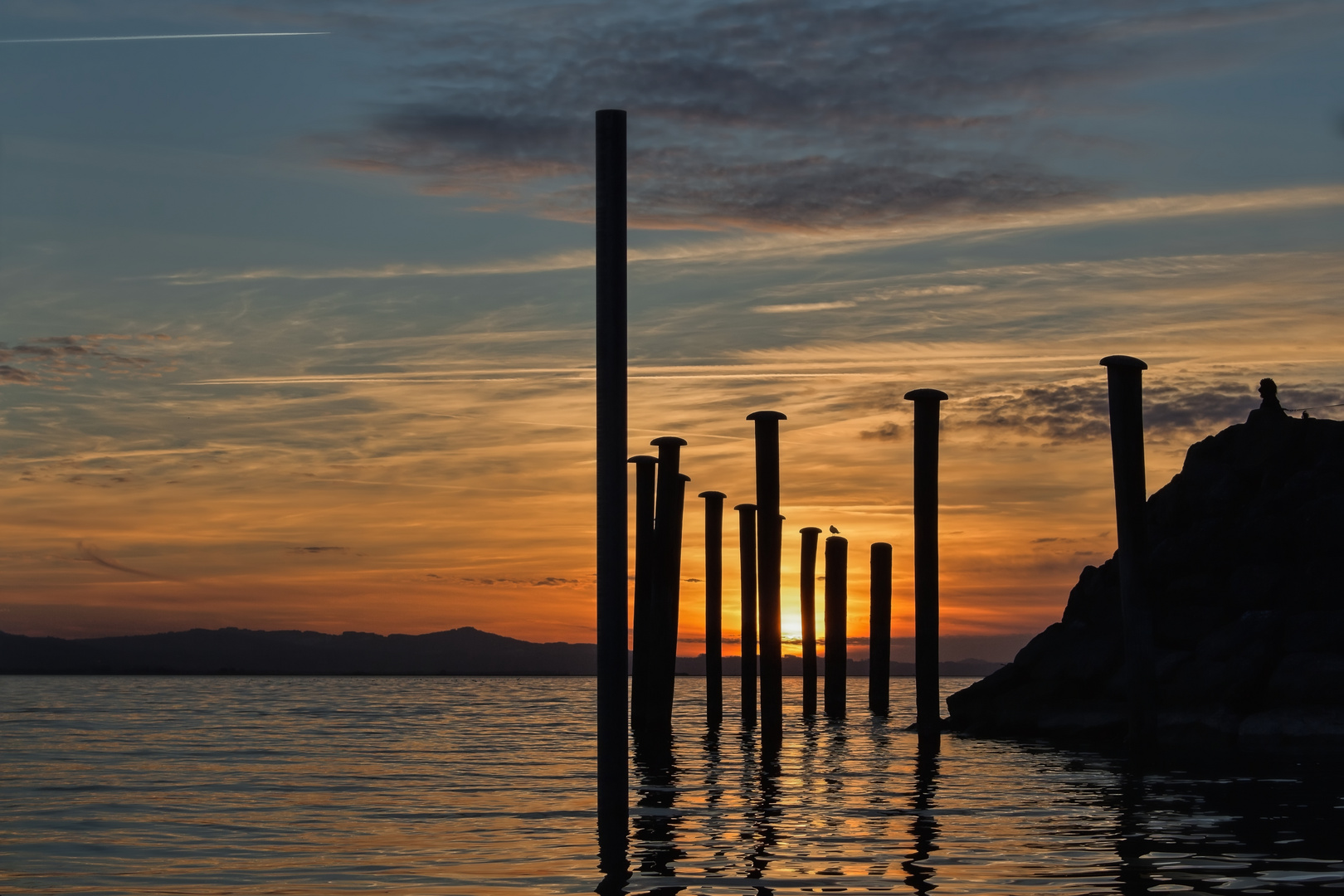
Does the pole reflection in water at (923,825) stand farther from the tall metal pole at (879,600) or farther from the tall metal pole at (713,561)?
the tall metal pole at (879,600)

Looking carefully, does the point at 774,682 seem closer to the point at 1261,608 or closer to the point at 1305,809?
the point at 1261,608

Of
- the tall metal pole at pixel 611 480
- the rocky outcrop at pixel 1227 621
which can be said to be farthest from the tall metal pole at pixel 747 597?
the tall metal pole at pixel 611 480

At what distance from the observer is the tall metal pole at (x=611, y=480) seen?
8.86m

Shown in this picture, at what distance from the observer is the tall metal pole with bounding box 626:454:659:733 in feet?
70.2

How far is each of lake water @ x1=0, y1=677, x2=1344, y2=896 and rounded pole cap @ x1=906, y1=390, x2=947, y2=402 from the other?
190 inches

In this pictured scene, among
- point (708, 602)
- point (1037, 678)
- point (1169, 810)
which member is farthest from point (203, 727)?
point (1169, 810)

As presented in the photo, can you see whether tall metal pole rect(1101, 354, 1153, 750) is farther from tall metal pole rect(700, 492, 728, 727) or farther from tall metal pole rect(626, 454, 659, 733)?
tall metal pole rect(700, 492, 728, 727)

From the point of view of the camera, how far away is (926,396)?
1667cm

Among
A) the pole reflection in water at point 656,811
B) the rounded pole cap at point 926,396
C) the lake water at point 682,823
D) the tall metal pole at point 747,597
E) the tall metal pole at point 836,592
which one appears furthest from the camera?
the tall metal pole at point 836,592

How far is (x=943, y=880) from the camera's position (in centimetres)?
880

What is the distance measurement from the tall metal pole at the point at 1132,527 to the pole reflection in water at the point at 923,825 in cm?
256

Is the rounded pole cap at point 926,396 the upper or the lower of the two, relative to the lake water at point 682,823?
upper

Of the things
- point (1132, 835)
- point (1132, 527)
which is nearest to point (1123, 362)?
point (1132, 527)

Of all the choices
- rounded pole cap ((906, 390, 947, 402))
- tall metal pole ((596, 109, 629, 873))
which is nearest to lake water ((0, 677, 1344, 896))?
tall metal pole ((596, 109, 629, 873))
